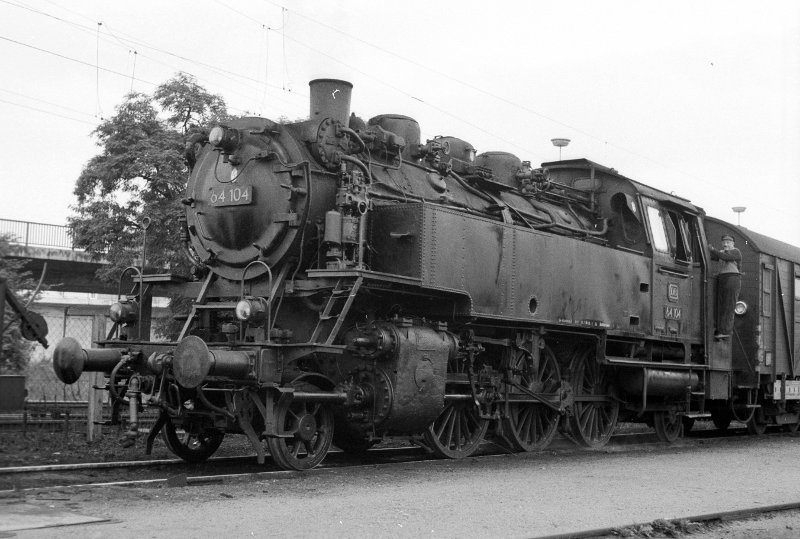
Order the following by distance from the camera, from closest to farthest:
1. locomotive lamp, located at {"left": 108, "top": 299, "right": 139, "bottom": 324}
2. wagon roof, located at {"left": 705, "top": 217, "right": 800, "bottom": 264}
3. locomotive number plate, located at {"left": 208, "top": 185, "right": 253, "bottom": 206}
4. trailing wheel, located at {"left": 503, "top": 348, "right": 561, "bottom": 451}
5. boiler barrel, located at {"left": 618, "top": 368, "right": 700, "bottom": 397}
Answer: locomotive number plate, located at {"left": 208, "top": 185, "right": 253, "bottom": 206}, locomotive lamp, located at {"left": 108, "top": 299, "right": 139, "bottom": 324}, trailing wheel, located at {"left": 503, "top": 348, "right": 561, "bottom": 451}, boiler barrel, located at {"left": 618, "top": 368, "right": 700, "bottom": 397}, wagon roof, located at {"left": 705, "top": 217, "right": 800, "bottom": 264}

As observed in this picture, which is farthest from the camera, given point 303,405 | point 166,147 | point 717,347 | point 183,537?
point 166,147

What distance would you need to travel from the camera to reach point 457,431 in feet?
34.9

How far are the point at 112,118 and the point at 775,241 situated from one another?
44.7 feet

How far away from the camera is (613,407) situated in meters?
13.0

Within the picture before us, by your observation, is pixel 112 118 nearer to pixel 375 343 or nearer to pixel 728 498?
pixel 375 343

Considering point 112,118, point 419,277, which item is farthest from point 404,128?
point 112,118

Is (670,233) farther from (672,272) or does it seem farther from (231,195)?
(231,195)

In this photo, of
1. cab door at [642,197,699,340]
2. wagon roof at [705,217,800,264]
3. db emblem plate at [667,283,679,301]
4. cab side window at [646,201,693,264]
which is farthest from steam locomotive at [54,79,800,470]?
wagon roof at [705,217,800,264]

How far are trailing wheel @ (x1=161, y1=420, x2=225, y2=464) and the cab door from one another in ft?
21.9

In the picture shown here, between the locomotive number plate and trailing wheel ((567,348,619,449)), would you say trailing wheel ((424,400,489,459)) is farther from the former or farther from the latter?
the locomotive number plate

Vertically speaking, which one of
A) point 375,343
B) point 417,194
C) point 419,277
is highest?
point 417,194

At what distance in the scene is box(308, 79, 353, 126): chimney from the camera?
9.64 metres

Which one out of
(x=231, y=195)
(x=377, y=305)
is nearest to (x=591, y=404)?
(x=377, y=305)

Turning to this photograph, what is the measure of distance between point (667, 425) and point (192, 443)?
7.50m
